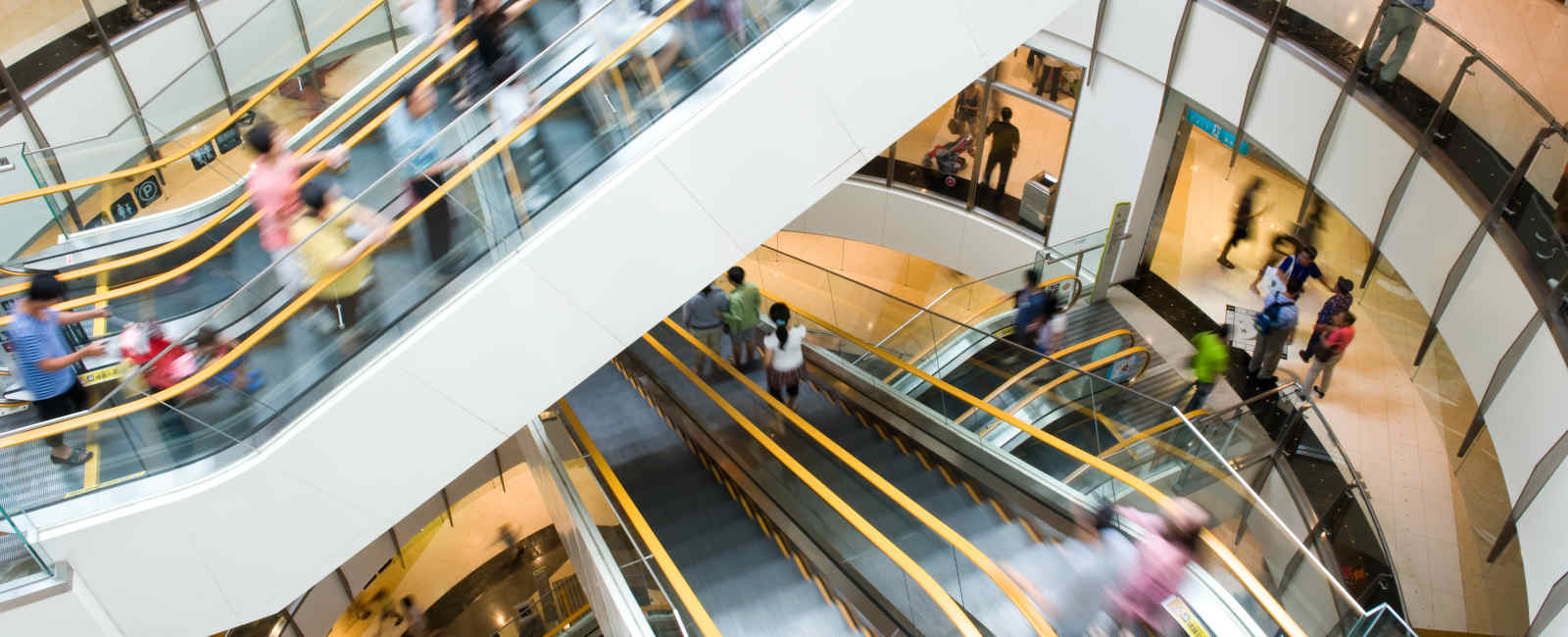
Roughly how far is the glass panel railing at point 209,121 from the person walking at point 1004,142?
26.5ft

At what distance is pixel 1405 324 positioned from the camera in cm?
1178

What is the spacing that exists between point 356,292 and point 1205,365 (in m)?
7.31

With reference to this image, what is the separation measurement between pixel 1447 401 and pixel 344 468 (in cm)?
1122

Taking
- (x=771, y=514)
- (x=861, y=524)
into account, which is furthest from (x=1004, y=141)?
(x=861, y=524)

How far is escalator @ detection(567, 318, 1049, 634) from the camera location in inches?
247

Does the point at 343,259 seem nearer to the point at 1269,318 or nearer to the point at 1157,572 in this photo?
the point at 1157,572

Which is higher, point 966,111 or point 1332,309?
point 966,111

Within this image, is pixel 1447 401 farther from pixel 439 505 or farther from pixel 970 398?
pixel 439 505

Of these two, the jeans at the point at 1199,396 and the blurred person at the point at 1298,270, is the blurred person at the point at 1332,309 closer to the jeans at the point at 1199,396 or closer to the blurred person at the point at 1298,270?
the blurred person at the point at 1298,270

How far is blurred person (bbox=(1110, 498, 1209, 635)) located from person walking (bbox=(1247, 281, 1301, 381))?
15.1 feet

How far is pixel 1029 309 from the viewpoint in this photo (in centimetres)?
984

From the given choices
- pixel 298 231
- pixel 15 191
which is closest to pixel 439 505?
pixel 15 191

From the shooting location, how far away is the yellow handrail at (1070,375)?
809cm

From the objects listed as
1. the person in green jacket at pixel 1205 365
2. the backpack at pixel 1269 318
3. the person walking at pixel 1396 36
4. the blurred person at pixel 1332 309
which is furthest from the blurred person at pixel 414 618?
the person walking at pixel 1396 36
